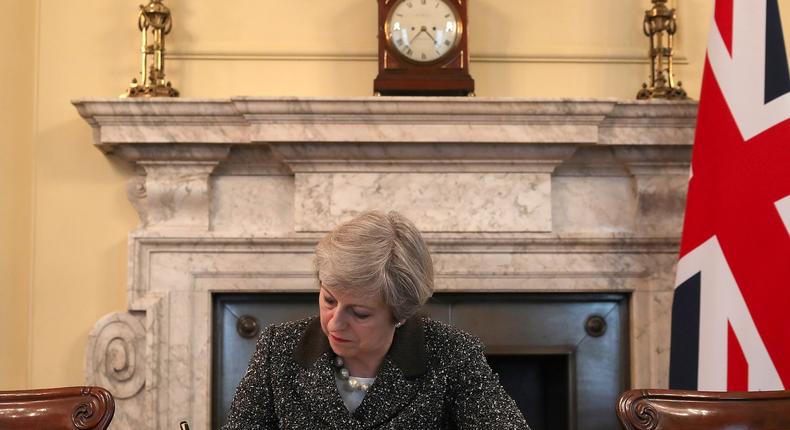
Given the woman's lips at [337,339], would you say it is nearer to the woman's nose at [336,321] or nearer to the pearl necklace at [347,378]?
the woman's nose at [336,321]

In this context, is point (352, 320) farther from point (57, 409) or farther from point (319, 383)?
point (57, 409)

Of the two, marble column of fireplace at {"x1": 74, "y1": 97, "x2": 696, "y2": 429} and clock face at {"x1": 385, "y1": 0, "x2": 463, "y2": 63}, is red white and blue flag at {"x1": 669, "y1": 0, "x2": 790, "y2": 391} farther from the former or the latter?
clock face at {"x1": 385, "y1": 0, "x2": 463, "y2": 63}

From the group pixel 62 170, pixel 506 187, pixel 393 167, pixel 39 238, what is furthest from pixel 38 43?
pixel 506 187

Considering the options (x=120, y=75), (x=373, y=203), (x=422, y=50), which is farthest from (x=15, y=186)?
(x=422, y=50)

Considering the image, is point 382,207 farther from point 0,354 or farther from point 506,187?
point 0,354

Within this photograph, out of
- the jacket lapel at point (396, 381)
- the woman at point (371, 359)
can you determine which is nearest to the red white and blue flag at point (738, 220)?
the woman at point (371, 359)

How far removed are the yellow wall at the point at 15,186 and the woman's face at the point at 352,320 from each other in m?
1.61

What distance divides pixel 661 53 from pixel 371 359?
1.69 metres

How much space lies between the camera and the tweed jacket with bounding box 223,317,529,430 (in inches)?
78.9

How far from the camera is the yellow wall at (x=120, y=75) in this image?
3240mm

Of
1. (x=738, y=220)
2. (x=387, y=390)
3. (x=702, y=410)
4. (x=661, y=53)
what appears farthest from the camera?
(x=661, y=53)

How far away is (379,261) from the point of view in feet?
6.30

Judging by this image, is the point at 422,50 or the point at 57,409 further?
the point at 422,50

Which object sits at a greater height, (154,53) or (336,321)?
(154,53)
